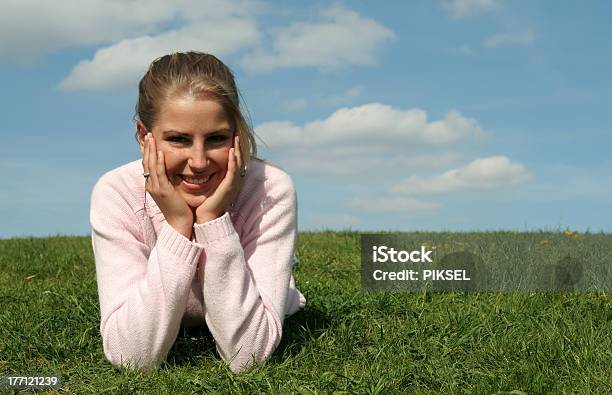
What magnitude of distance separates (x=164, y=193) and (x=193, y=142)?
0.32m

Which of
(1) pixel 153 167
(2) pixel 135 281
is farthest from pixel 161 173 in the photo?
(2) pixel 135 281

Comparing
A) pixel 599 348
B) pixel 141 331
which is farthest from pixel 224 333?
pixel 599 348

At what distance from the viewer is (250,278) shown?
13.1 ft

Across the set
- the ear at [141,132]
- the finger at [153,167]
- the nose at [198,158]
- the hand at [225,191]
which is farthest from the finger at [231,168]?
the ear at [141,132]

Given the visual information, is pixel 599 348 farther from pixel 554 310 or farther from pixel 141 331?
pixel 141 331

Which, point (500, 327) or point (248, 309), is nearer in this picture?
Answer: point (248, 309)

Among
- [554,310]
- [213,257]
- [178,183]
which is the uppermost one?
[178,183]

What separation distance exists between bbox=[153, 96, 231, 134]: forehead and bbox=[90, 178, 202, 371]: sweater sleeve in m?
0.58

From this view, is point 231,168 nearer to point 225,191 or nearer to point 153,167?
point 225,191

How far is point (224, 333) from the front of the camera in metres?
3.92

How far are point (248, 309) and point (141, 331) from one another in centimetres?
61

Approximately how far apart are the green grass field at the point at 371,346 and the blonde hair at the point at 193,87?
4.14 feet

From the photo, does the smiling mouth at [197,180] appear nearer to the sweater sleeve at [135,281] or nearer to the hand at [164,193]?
the hand at [164,193]

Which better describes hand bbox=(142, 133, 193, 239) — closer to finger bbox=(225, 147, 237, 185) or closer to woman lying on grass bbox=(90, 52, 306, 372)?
woman lying on grass bbox=(90, 52, 306, 372)
